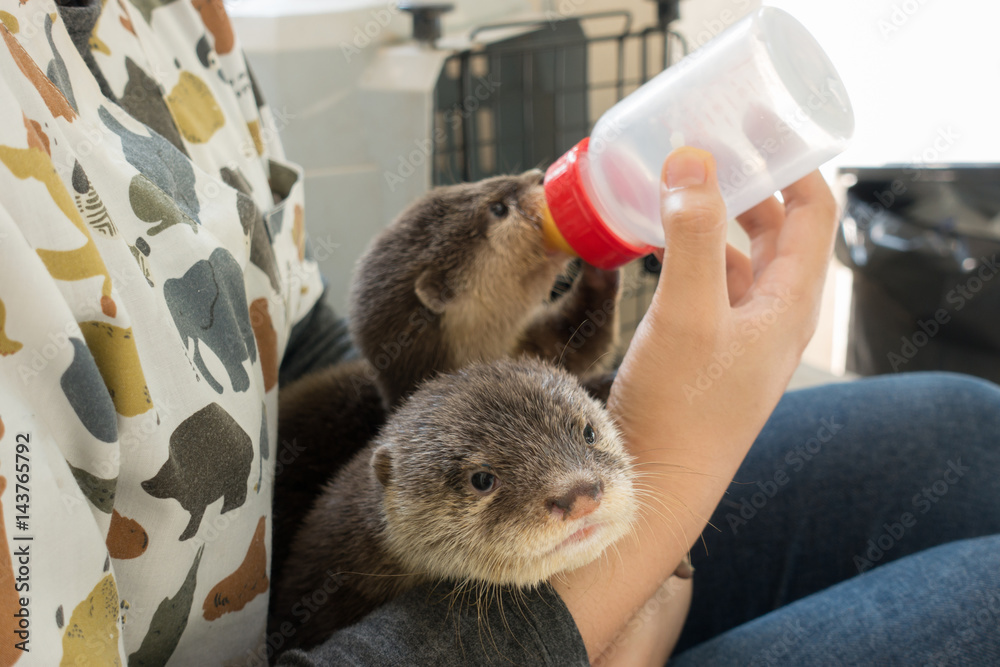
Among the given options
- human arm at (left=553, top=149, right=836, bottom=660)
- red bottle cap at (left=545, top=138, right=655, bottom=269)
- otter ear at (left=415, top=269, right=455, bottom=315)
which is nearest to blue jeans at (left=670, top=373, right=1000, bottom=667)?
human arm at (left=553, top=149, right=836, bottom=660)

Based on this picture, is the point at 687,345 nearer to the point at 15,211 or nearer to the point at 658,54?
the point at 15,211

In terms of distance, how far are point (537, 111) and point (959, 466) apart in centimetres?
130

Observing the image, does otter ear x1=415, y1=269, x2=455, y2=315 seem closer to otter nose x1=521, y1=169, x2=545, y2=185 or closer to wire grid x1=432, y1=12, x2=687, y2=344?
A: otter nose x1=521, y1=169, x2=545, y2=185

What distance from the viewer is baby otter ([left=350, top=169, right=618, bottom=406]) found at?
3.20ft

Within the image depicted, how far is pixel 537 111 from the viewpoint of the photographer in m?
1.76

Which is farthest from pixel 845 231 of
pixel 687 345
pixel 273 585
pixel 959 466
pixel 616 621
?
pixel 273 585

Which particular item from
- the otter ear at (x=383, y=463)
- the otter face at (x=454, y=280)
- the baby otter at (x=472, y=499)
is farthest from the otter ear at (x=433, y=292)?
the otter ear at (x=383, y=463)

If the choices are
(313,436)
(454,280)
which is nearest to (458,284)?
(454,280)

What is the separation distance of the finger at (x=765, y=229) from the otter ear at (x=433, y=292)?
469 millimetres

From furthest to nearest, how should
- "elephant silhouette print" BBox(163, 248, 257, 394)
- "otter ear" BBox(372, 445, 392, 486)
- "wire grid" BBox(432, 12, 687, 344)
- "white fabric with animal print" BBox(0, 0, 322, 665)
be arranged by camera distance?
"wire grid" BBox(432, 12, 687, 344) < "otter ear" BBox(372, 445, 392, 486) < "elephant silhouette print" BBox(163, 248, 257, 394) < "white fabric with animal print" BBox(0, 0, 322, 665)

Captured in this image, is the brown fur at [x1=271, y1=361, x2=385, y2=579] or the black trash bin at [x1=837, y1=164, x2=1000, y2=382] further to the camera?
the black trash bin at [x1=837, y1=164, x2=1000, y2=382]

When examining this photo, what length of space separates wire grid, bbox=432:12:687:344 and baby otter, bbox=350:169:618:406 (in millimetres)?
670

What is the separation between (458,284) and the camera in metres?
0.99

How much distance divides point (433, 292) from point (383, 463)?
0.31 meters
